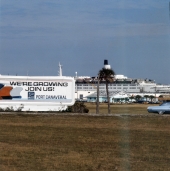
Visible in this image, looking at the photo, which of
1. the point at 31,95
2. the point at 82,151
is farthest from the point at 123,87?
the point at 82,151

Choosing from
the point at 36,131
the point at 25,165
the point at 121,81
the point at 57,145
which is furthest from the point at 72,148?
the point at 121,81

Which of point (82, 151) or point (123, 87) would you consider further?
point (123, 87)

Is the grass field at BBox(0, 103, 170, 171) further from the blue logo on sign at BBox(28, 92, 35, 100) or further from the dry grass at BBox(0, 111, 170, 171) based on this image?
the blue logo on sign at BBox(28, 92, 35, 100)

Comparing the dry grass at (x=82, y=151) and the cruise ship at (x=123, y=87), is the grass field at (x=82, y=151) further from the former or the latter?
the cruise ship at (x=123, y=87)

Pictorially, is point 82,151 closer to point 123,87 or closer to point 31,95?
point 31,95

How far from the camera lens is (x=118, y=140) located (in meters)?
16.9

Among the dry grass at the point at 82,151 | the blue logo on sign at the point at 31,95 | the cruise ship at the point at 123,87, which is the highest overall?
the cruise ship at the point at 123,87

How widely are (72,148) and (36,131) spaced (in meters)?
5.19

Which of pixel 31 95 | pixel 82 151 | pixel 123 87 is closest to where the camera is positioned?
pixel 82 151

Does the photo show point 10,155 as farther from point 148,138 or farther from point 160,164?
point 148,138

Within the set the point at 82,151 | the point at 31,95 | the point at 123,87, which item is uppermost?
the point at 123,87

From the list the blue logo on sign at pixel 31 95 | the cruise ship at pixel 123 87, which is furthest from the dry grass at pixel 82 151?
the cruise ship at pixel 123 87

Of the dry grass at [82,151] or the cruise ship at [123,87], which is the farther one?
the cruise ship at [123,87]

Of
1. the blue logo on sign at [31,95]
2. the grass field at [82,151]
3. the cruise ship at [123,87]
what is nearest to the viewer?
the grass field at [82,151]
